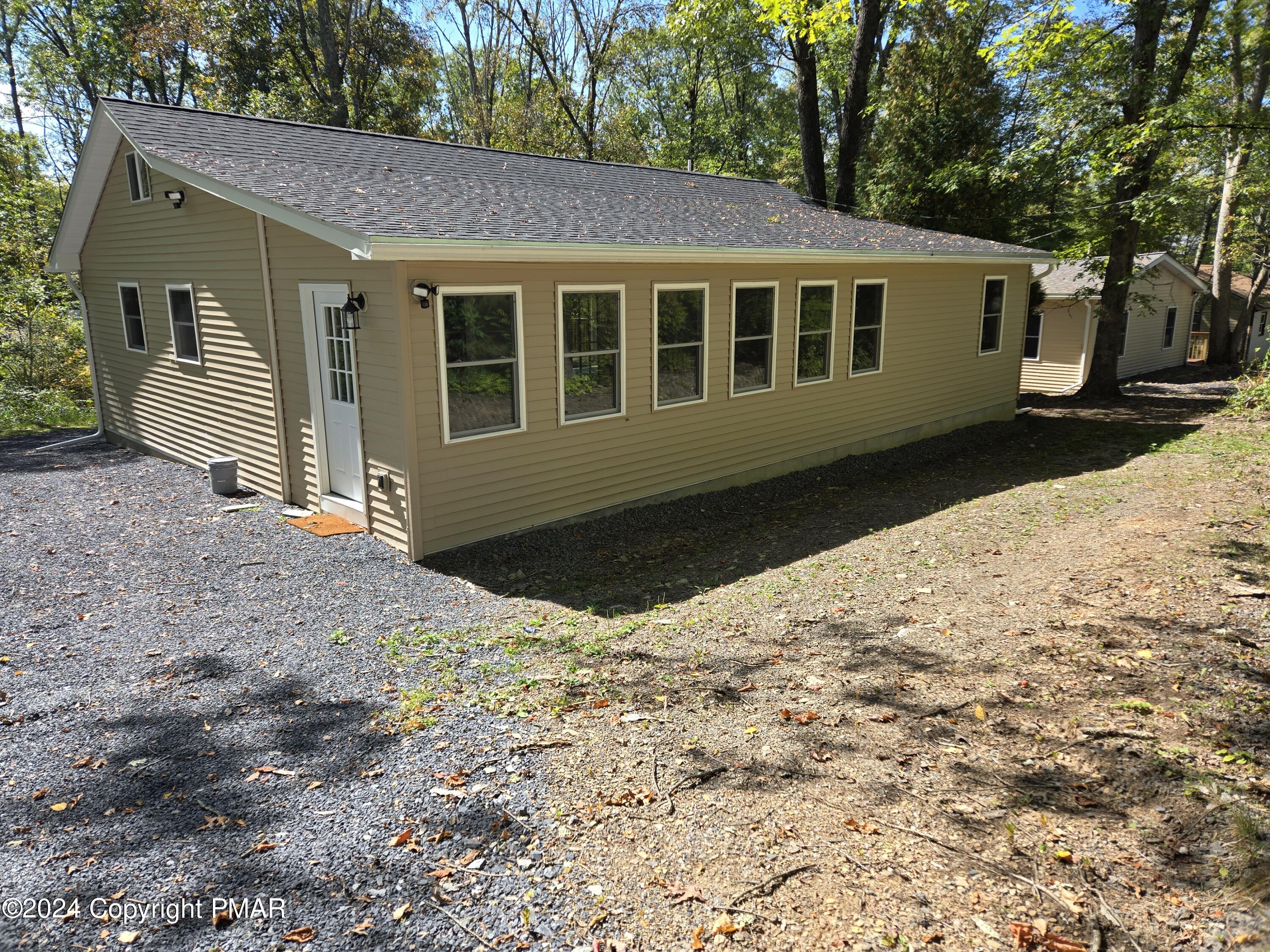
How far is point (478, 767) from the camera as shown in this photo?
4008 mm

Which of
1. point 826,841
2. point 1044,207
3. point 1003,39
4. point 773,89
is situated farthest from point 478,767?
point 773,89

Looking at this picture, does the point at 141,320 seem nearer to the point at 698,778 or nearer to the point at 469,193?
the point at 469,193

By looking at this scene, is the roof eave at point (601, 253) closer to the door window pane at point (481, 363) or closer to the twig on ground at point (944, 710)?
the door window pane at point (481, 363)

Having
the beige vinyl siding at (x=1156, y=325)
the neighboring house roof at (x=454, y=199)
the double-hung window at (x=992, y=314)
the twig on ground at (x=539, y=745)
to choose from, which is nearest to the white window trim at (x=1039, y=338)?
the beige vinyl siding at (x=1156, y=325)

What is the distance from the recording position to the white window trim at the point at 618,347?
26.5 feet

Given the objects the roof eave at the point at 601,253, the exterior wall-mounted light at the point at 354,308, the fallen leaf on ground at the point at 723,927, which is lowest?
the fallen leaf on ground at the point at 723,927

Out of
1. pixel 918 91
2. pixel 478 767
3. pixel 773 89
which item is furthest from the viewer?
pixel 773 89

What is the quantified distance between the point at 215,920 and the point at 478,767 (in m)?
1.30

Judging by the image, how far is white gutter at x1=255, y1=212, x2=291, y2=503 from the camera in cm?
837

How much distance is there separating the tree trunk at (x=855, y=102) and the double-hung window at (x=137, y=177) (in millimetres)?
12751

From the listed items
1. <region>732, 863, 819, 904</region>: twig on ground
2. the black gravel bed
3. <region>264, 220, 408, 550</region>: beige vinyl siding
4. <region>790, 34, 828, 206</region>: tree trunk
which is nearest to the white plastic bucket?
<region>264, 220, 408, 550</region>: beige vinyl siding

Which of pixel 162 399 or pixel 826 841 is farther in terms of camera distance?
pixel 162 399

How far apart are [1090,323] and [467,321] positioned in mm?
19238

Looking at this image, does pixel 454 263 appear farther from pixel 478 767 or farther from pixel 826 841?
pixel 826 841
